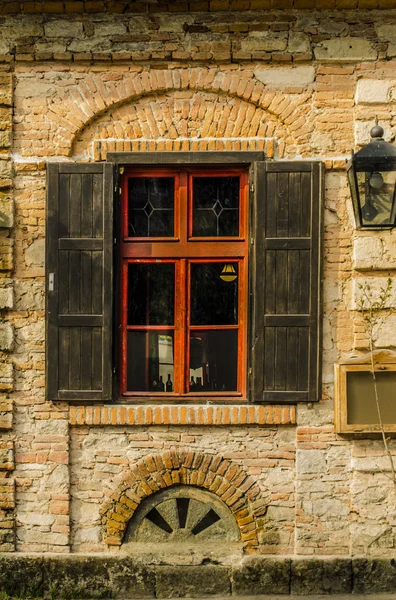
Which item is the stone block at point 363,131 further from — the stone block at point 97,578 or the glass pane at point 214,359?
the stone block at point 97,578

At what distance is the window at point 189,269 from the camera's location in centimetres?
493

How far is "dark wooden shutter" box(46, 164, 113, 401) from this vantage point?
16.2 feet

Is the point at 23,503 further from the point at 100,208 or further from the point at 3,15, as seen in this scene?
the point at 3,15

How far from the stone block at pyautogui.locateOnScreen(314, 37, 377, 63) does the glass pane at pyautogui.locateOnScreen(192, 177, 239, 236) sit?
1236 millimetres

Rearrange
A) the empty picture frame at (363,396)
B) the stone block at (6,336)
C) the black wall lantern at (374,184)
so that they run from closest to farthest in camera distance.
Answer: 1. the black wall lantern at (374,184)
2. the empty picture frame at (363,396)
3. the stone block at (6,336)

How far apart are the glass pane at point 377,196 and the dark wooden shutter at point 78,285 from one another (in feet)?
6.40

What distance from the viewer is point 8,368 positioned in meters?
5.01

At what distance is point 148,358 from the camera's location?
203 inches

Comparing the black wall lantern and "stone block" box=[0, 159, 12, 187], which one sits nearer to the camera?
the black wall lantern

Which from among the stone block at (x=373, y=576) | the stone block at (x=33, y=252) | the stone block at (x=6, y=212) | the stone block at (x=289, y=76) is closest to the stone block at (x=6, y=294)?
the stone block at (x=33, y=252)

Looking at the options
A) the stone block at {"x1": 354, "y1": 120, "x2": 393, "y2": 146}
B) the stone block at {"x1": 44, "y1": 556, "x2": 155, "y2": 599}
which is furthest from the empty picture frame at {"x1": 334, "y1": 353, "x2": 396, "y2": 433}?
the stone block at {"x1": 44, "y1": 556, "x2": 155, "y2": 599}

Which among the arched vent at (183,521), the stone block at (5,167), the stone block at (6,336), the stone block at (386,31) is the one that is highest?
the stone block at (386,31)

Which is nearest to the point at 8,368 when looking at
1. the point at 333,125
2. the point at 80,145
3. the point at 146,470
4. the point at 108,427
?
the point at 108,427

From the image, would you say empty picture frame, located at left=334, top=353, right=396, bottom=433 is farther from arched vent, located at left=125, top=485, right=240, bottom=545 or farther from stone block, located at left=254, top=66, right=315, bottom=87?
stone block, located at left=254, top=66, right=315, bottom=87
